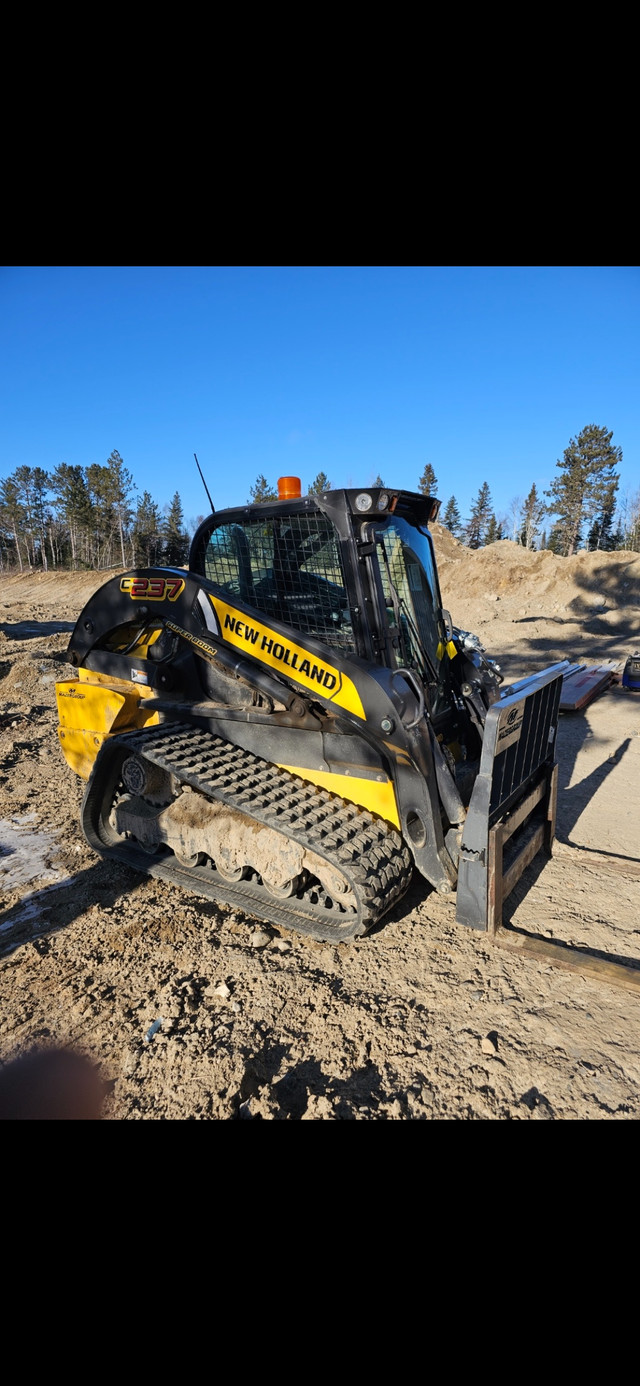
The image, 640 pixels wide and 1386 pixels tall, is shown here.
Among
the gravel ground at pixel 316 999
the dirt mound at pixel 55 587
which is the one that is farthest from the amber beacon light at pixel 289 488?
the dirt mound at pixel 55 587

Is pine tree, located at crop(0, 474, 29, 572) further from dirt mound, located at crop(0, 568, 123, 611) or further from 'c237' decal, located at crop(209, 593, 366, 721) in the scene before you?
'c237' decal, located at crop(209, 593, 366, 721)

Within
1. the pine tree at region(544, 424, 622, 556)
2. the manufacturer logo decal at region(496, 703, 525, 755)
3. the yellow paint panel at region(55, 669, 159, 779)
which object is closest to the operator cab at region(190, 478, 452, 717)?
the manufacturer logo decal at region(496, 703, 525, 755)

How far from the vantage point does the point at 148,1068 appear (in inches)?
97.7

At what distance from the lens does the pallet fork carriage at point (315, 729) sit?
3172 millimetres

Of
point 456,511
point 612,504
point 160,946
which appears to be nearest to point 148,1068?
point 160,946

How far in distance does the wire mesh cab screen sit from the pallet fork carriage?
11mm

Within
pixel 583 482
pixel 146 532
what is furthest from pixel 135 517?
pixel 583 482

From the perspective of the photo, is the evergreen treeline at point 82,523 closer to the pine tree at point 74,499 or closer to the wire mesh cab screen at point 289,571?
the pine tree at point 74,499

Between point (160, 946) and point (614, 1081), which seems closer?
point (614, 1081)

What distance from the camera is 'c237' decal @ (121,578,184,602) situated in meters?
3.96
